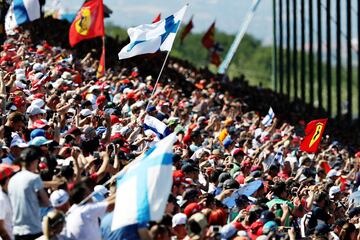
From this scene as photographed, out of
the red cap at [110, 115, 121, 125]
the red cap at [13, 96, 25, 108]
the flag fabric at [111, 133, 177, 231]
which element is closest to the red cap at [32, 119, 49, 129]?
the red cap at [13, 96, 25, 108]

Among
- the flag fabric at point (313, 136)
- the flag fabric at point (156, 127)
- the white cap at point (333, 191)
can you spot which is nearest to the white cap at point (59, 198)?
the flag fabric at point (156, 127)

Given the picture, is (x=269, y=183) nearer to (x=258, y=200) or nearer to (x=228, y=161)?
(x=228, y=161)

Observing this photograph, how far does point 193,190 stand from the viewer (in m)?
14.6

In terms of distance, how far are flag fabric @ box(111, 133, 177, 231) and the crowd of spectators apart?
7.7 inches

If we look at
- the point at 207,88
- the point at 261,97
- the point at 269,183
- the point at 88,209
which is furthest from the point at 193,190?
the point at 261,97

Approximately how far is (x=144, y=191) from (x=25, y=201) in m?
1.32

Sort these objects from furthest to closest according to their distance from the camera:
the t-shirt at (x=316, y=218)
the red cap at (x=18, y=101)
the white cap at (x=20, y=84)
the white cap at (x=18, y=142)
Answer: the white cap at (x=20, y=84) → the red cap at (x=18, y=101) → the t-shirt at (x=316, y=218) → the white cap at (x=18, y=142)

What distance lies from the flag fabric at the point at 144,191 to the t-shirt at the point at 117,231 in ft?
0.36

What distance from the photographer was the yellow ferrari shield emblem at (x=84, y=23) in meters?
26.6

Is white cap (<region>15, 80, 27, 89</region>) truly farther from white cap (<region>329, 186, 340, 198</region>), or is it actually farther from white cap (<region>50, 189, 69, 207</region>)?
white cap (<region>50, 189, 69, 207</region>)

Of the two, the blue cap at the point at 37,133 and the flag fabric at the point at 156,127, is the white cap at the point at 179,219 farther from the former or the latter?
the flag fabric at the point at 156,127

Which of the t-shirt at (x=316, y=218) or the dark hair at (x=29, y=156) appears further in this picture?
the t-shirt at (x=316, y=218)

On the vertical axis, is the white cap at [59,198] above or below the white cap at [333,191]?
above

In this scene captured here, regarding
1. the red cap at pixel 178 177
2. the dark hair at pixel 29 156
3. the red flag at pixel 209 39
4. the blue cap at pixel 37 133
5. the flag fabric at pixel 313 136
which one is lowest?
the red flag at pixel 209 39
